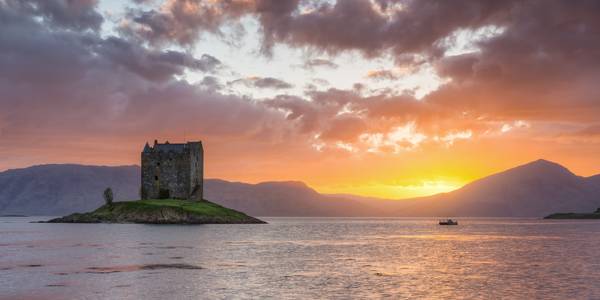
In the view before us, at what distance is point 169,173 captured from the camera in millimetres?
188125

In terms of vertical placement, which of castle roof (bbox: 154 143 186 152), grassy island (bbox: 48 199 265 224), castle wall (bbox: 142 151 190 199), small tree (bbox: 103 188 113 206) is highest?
castle roof (bbox: 154 143 186 152)

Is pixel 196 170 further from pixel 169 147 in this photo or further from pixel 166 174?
pixel 169 147

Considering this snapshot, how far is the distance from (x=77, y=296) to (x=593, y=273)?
47.9 m

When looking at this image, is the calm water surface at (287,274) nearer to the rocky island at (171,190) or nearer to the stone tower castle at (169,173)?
the rocky island at (171,190)

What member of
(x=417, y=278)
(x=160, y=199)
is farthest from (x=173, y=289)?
(x=160, y=199)

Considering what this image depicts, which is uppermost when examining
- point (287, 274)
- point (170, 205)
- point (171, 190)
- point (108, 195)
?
point (171, 190)

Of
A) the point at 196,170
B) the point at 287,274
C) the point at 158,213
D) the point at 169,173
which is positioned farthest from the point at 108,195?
the point at 287,274

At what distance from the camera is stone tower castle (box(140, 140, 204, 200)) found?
615ft

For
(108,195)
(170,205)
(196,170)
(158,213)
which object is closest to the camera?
(158,213)

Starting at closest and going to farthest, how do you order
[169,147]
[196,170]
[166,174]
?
[166,174] < [169,147] < [196,170]

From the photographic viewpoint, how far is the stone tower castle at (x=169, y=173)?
188 m

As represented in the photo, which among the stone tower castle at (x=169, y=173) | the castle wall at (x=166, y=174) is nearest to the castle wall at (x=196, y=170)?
the stone tower castle at (x=169, y=173)

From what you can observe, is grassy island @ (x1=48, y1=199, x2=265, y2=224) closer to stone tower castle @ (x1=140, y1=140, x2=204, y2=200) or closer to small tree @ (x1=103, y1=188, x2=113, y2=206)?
small tree @ (x1=103, y1=188, x2=113, y2=206)

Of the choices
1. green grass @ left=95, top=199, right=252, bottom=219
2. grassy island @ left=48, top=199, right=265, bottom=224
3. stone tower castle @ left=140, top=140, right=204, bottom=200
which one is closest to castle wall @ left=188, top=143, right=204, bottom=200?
stone tower castle @ left=140, top=140, right=204, bottom=200
